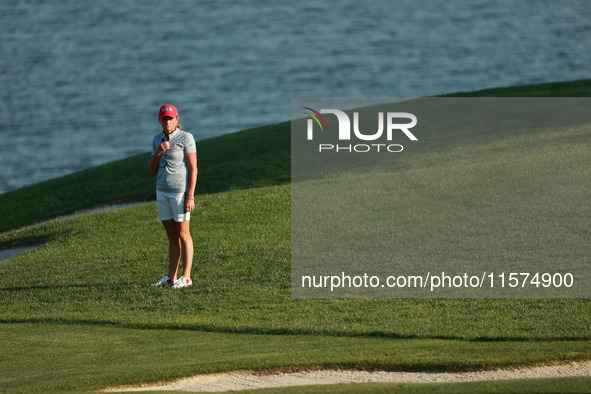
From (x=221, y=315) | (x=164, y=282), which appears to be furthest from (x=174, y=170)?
(x=221, y=315)

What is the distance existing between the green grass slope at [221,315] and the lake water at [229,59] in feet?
75.6

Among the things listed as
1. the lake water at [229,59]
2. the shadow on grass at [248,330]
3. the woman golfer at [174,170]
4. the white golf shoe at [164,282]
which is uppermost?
the lake water at [229,59]

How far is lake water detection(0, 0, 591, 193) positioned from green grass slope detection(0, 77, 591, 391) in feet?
75.6

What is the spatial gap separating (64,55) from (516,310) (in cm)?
4994

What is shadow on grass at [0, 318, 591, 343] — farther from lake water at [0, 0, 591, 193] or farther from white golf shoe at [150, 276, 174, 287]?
lake water at [0, 0, 591, 193]

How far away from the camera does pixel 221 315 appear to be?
981cm

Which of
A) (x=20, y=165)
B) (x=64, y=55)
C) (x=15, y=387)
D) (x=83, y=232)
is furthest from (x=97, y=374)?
(x=64, y=55)

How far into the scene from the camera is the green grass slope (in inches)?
305

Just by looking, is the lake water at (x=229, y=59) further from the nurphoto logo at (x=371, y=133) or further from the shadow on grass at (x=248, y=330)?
the shadow on grass at (x=248, y=330)

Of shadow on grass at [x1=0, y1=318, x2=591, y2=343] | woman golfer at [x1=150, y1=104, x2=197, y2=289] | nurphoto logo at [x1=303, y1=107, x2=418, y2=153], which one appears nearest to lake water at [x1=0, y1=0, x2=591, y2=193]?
nurphoto logo at [x1=303, y1=107, x2=418, y2=153]

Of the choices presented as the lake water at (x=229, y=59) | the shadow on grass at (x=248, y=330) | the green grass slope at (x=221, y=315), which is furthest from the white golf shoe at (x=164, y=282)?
the lake water at (x=229, y=59)

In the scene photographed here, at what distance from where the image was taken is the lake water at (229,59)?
1662 inches

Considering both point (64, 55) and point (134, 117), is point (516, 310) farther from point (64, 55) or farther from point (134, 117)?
point (64, 55)

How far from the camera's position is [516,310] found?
9297 mm
